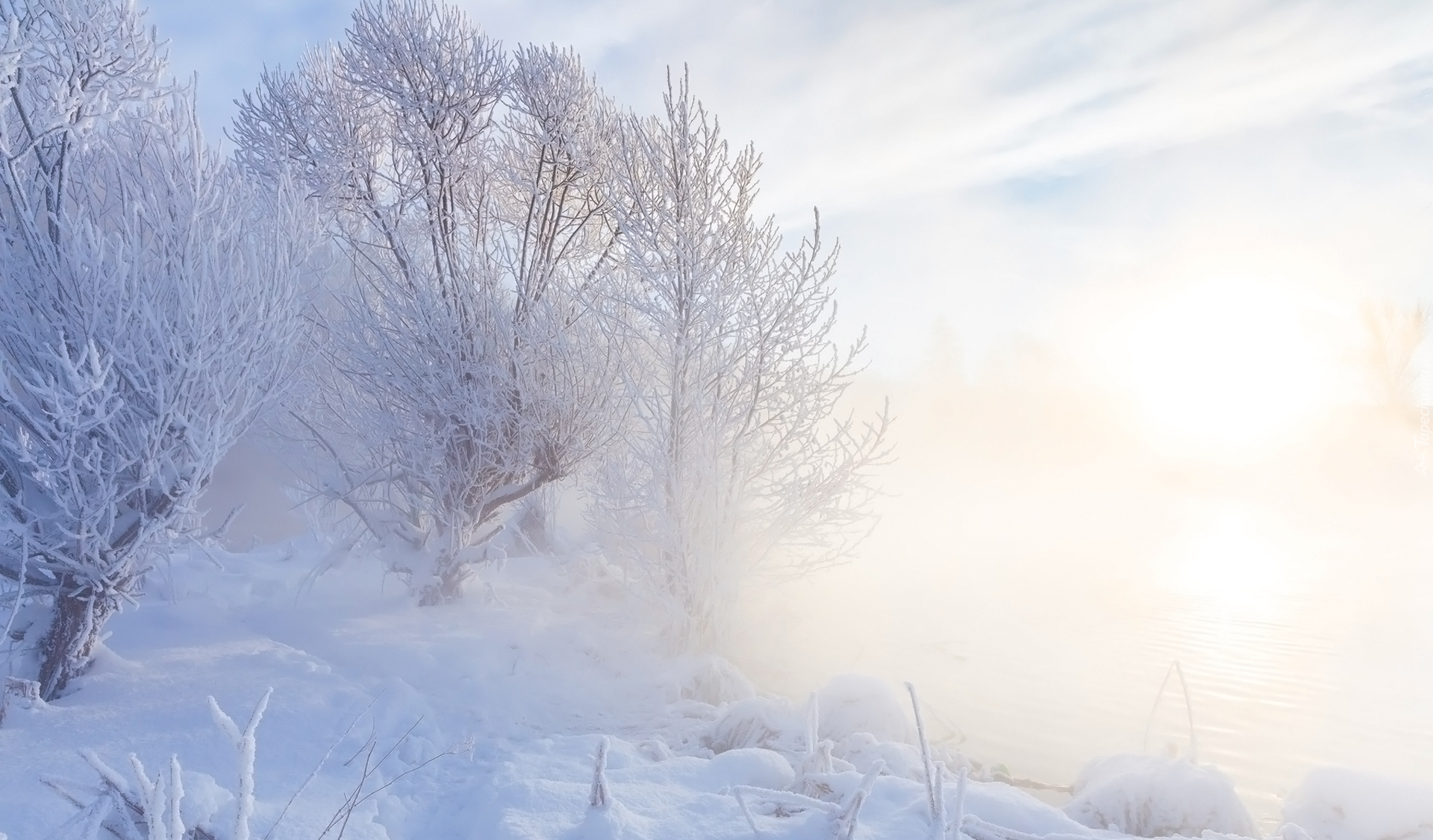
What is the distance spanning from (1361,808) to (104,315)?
744 centimetres

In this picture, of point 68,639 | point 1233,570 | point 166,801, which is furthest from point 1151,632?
point 68,639

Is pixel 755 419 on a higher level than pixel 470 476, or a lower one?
higher

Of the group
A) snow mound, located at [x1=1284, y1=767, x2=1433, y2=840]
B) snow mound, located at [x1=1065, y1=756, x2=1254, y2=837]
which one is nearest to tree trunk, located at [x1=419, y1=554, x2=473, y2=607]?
snow mound, located at [x1=1065, y1=756, x2=1254, y2=837]

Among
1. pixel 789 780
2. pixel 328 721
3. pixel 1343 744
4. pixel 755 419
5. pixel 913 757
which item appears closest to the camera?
pixel 789 780

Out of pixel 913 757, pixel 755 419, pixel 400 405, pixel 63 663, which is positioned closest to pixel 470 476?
pixel 400 405

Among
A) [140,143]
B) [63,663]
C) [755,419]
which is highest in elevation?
[140,143]

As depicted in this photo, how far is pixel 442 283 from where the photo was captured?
824 cm

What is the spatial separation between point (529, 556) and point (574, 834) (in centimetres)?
924

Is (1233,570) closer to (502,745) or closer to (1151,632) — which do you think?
(1151,632)

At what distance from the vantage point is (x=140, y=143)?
547 centimetres

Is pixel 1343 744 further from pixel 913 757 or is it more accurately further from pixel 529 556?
pixel 529 556

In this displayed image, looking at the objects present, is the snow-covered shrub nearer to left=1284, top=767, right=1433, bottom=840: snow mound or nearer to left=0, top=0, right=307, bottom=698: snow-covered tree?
left=0, top=0, right=307, bottom=698: snow-covered tree

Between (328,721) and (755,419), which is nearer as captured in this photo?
(328,721)

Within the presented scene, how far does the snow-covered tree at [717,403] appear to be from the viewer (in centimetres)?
790
